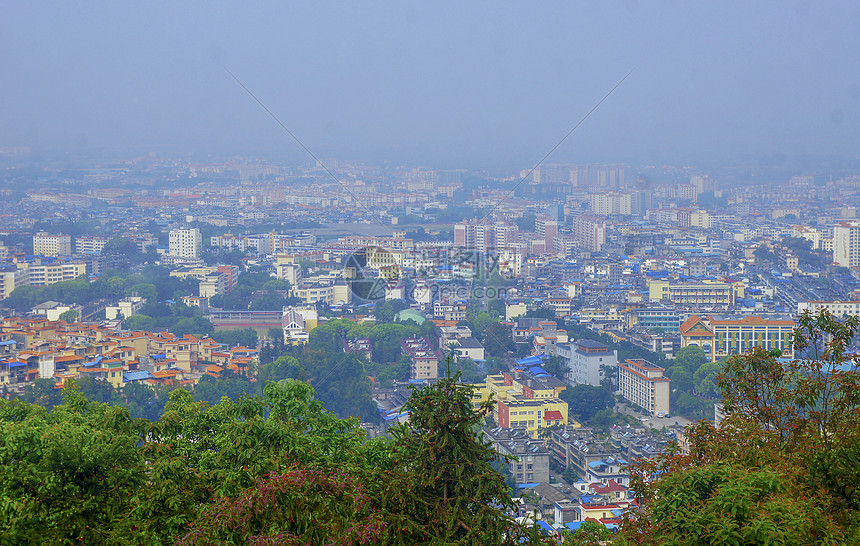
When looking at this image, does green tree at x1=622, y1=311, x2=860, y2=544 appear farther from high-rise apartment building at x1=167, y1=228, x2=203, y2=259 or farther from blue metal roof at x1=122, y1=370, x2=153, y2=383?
high-rise apartment building at x1=167, y1=228, x2=203, y2=259

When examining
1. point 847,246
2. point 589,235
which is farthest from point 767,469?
point 589,235

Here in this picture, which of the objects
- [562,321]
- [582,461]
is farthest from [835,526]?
[562,321]

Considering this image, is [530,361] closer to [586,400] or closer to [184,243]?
[586,400]

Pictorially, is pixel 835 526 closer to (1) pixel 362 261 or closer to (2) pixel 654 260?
(1) pixel 362 261

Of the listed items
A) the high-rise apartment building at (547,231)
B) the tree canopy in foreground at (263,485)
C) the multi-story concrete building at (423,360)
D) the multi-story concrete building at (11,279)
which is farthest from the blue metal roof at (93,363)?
the high-rise apartment building at (547,231)

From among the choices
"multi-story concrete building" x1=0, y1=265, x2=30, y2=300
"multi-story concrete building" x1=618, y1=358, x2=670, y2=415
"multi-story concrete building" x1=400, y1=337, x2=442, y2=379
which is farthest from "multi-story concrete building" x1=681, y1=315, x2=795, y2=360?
"multi-story concrete building" x1=0, y1=265, x2=30, y2=300

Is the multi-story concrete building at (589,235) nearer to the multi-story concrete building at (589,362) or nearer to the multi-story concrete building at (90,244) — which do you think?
the multi-story concrete building at (589,362)
